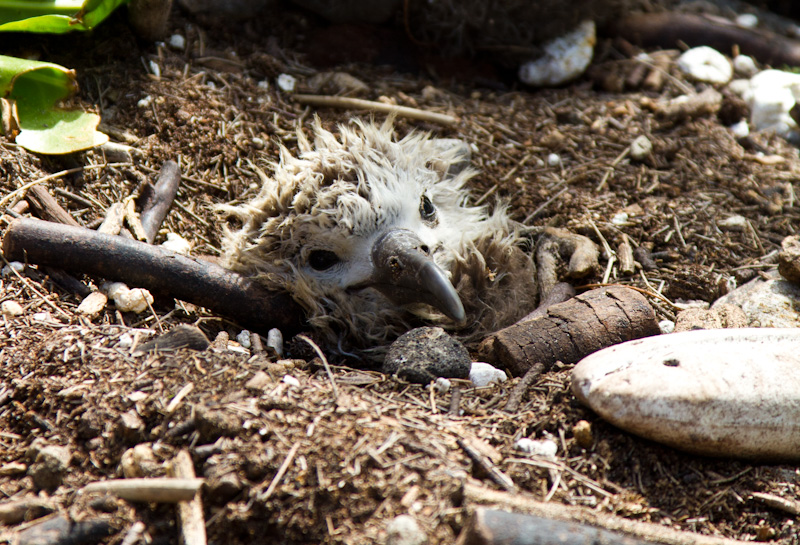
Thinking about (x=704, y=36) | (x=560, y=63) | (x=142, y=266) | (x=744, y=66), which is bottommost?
(x=142, y=266)

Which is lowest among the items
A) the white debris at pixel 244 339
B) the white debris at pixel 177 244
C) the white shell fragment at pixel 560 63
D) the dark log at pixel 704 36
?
the white debris at pixel 244 339

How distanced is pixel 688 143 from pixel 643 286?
133 cm

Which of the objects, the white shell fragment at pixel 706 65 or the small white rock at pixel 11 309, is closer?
the small white rock at pixel 11 309

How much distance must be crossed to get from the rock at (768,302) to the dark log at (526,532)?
1703 mm

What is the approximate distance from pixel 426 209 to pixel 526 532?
2.07 m

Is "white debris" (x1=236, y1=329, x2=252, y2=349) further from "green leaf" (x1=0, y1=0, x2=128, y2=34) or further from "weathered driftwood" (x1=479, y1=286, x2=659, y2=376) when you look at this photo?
"green leaf" (x1=0, y1=0, x2=128, y2=34)

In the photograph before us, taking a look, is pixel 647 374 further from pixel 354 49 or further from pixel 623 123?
pixel 354 49

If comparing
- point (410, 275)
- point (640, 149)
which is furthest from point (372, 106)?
point (640, 149)

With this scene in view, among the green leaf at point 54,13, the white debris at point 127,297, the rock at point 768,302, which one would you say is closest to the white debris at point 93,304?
the white debris at point 127,297

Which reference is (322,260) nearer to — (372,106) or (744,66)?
(372,106)

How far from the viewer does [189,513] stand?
1.98 metres

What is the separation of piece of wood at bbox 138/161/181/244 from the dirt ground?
0.08 metres

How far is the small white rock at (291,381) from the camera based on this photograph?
8.01 feet

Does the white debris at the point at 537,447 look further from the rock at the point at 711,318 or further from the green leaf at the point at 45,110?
the green leaf at the point at 45,110
